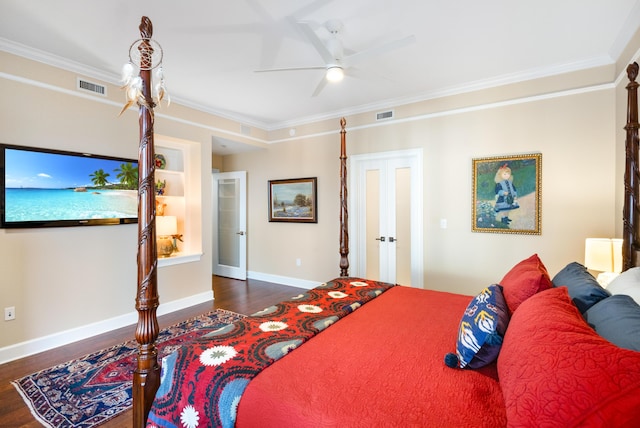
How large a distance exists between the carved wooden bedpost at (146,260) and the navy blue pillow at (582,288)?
2038mm

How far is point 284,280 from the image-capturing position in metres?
5.46

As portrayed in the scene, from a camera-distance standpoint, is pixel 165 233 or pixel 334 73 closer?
pixel 334 73

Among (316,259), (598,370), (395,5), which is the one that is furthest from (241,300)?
(598,370)

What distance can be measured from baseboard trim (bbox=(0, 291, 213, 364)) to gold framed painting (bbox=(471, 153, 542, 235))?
4.11 meters

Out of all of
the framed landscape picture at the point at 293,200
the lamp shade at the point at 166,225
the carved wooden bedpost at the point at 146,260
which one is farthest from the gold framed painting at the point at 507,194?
the lamp shade at the point at 166,225

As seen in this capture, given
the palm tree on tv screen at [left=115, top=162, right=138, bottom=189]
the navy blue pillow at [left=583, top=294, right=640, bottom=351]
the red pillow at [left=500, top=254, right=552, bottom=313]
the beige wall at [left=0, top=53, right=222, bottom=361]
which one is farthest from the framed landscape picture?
the navy blue pillow at [left=583, top=294, right=640, bottom=351]

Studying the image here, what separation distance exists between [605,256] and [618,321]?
5.58 feet

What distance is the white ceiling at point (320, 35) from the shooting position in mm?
2314

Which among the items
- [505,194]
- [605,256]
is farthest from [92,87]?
[605,256]

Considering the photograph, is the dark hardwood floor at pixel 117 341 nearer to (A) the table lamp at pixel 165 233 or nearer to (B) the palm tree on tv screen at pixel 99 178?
(A) the table lamp at pixel 165 233

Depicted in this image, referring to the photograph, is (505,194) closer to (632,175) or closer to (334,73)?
(632,175)

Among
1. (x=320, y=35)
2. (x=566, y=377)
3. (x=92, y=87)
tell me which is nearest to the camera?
(x=566, y=377)

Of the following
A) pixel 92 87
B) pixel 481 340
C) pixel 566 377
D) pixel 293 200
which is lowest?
pixel 481 340

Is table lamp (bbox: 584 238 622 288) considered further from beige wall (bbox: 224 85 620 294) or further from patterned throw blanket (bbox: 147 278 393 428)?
patterned throw blanket (bbox: 147 278 393 428)
